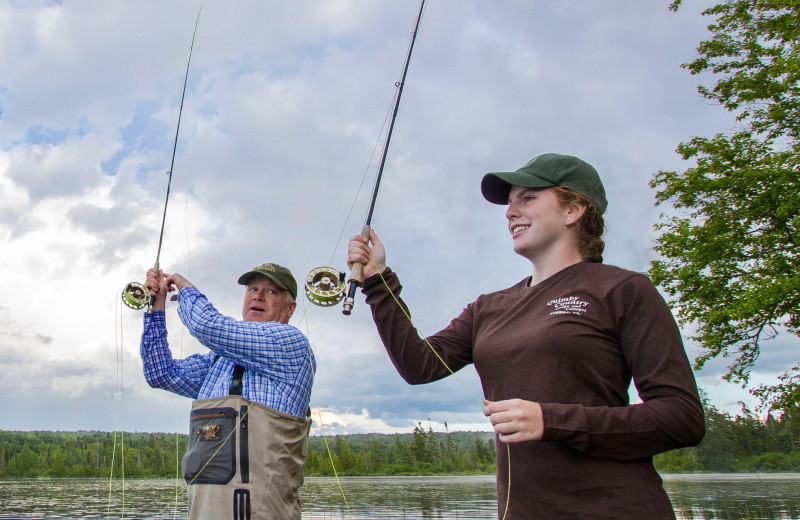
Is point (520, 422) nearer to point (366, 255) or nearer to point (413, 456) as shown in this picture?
point (366, 255)

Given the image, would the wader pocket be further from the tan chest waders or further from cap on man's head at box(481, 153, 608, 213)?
cap on man's head at box(481, 153, 608, 213)

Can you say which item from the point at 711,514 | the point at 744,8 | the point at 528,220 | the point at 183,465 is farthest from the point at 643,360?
the point at 711,514

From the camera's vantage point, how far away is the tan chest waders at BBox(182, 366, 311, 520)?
10.9 feet

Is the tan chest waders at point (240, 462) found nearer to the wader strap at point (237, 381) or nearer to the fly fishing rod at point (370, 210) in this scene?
the wader strap at point (237, 381)

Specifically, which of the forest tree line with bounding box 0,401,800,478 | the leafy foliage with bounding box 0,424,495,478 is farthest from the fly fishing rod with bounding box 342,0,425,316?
the leafy foliage with bounding box 0,424,495,478

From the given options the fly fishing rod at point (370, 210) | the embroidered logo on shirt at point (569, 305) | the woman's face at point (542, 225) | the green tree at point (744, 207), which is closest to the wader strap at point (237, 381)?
the fly fishing rod at point (370, 210)

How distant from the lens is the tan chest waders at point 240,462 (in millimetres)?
3334

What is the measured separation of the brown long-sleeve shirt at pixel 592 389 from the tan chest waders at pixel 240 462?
59.3 inches

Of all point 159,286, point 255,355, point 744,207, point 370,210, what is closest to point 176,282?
point 159,286

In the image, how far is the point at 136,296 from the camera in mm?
4535

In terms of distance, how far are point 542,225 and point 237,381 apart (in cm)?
204

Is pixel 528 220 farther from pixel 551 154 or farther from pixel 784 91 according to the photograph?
pixel 784 91

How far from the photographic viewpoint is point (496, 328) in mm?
2492

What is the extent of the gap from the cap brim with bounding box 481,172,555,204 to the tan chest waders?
171 cm
